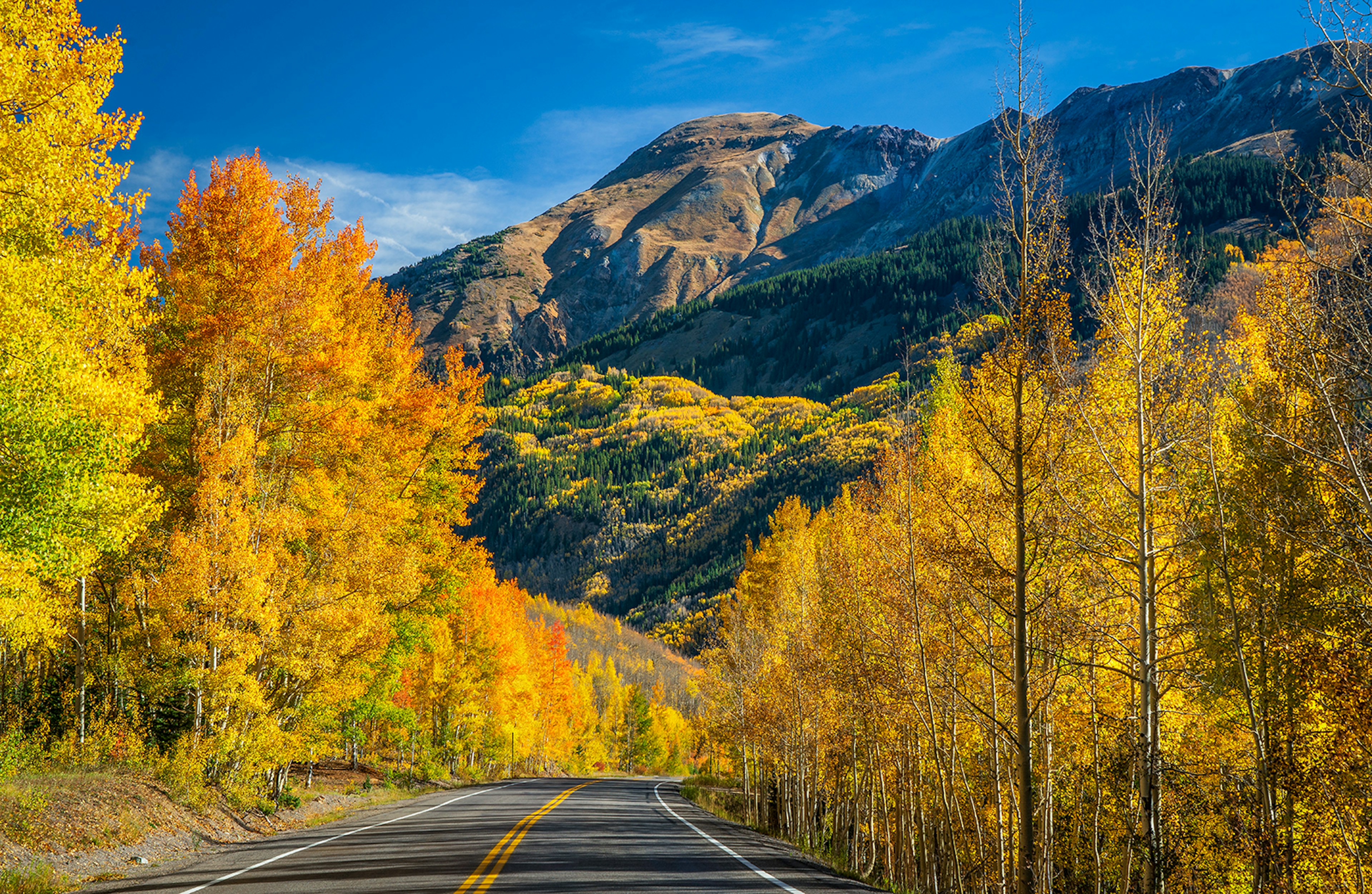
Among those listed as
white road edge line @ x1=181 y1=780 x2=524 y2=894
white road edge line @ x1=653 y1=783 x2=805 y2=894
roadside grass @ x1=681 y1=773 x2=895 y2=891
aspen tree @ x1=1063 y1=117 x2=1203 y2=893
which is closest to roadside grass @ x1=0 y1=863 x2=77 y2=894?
white road edge line @ x1=181 y1=780 x2=524 y2=894

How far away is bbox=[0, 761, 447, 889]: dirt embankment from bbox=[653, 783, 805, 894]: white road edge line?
30.3ft

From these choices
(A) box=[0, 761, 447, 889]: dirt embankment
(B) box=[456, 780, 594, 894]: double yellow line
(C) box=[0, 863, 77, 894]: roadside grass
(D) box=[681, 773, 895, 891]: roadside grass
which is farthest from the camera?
(D) box=[681, 773, 895, 891]: roadside grass

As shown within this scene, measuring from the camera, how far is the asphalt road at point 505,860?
1175 cm

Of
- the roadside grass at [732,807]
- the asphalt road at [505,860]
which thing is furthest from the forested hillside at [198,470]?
the roadside grass at [732,807]

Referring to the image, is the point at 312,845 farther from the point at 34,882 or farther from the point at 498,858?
the point at 34,882

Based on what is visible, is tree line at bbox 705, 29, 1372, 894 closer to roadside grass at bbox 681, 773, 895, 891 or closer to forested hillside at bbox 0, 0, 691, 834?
roadside grass at bbox 681, 773, 895, 891

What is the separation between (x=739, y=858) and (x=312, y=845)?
7915mm

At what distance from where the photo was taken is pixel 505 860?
14.4m

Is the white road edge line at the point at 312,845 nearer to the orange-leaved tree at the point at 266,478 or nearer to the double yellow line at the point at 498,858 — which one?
the orange-leaved tree at the point at 266,478

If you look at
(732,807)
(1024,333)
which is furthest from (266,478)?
(732,807)

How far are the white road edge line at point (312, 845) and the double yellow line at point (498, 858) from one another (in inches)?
124

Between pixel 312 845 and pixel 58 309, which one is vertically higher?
pixel 58 309

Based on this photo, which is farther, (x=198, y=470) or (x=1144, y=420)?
(x=198, y=470)

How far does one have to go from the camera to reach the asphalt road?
1175cm
